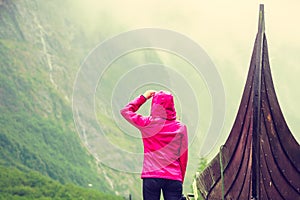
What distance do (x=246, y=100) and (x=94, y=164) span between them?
5248cm

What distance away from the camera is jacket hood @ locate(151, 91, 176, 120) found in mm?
4359

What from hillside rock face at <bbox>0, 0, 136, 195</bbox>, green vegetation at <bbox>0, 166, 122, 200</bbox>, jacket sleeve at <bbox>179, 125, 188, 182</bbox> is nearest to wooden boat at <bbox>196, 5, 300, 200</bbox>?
jacket sleeve at <bbox>179, 125, 188, 182</bbox>

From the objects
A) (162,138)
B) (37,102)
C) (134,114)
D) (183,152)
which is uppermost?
(37,102)

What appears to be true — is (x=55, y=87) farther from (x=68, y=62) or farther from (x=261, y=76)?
(x=261, y=76)

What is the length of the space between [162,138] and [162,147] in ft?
0.22

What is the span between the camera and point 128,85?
5.04 m

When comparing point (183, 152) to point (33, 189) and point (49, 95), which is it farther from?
point (49, 95)

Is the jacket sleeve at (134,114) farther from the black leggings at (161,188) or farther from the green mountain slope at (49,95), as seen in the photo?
the green mountain slope at (49,95)

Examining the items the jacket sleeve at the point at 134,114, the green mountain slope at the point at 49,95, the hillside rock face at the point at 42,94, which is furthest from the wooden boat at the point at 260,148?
the hillside rock face at the point at 42,94

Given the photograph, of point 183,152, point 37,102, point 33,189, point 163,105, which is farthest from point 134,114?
point 37,102

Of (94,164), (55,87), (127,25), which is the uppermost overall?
(127,25)

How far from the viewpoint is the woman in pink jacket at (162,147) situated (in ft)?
14.4

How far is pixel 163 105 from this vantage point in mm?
4375

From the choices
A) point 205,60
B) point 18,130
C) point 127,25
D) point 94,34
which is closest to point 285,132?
point 205,60
